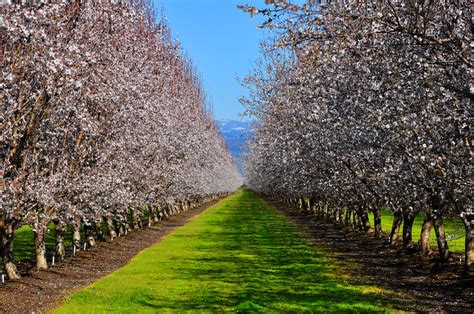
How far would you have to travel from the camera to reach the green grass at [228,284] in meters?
17.5

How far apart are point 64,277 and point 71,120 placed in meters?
6.68

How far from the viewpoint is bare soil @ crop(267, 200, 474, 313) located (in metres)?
17.2

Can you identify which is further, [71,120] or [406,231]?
[406,231]

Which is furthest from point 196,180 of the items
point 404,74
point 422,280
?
point 404,74

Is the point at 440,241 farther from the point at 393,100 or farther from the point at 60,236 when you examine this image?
the point at 60,236

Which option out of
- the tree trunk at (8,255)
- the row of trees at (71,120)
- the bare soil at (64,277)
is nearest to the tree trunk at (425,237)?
the row of trees at (71,120)

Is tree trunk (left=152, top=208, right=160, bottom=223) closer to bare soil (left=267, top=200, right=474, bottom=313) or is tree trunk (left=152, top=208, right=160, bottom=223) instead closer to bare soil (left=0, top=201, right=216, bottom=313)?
bare soil (left=0, top=201, right=216, bottom=313)

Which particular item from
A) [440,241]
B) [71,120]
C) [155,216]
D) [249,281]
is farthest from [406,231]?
[155,216]

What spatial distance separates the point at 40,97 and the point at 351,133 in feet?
39.3

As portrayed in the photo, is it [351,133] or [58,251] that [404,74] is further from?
[58,251]

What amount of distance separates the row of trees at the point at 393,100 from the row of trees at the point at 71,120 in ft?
24.0

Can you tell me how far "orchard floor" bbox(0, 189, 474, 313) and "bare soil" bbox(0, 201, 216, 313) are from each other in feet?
0.13

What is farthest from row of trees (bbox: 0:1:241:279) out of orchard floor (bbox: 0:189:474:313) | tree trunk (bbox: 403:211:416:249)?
tree trunk (bbox: 403:211:416:249)

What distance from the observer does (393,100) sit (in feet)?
56.5
